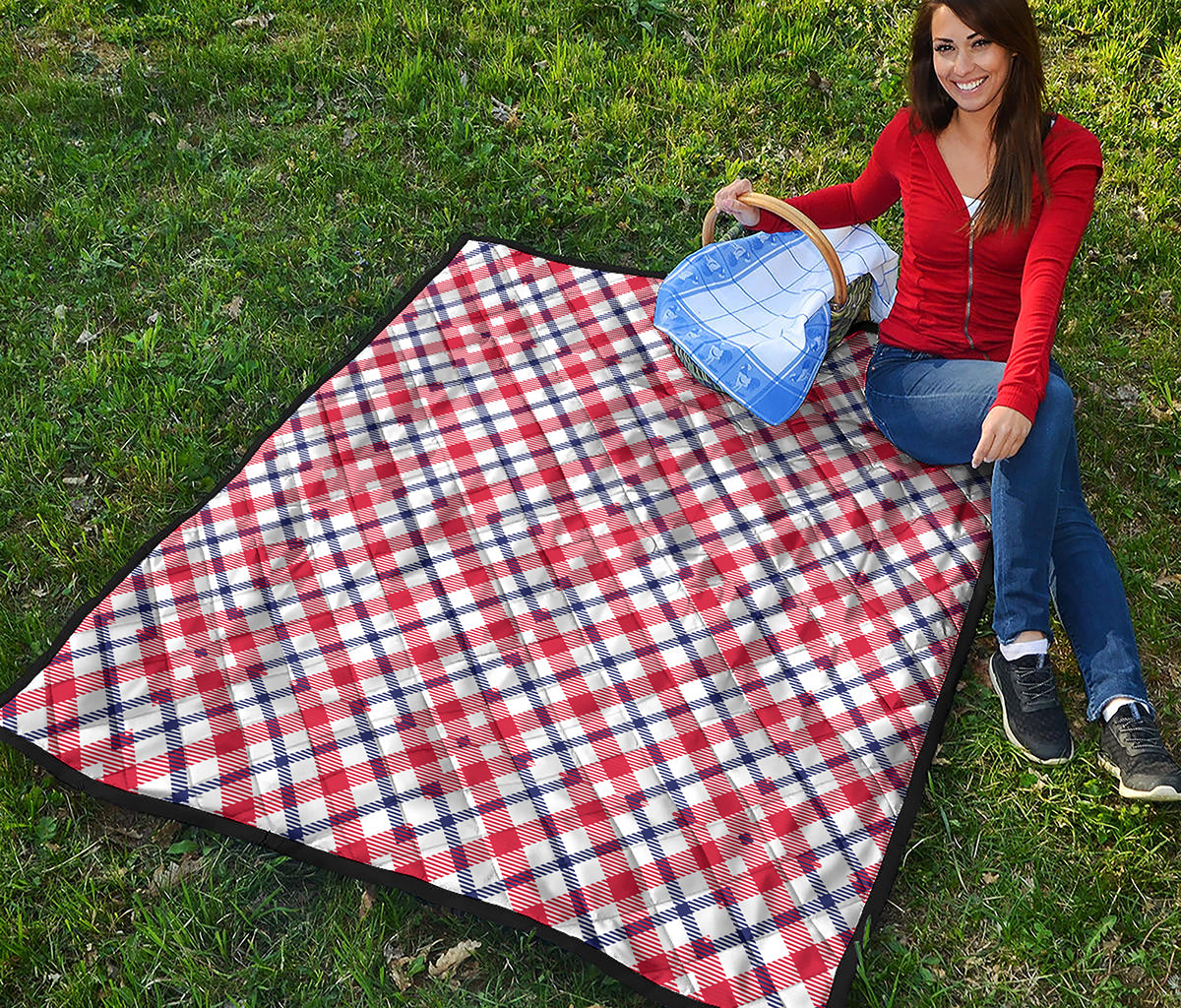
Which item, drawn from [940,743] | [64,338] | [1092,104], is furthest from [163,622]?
[1092,104]

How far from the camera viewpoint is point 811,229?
9.70ft

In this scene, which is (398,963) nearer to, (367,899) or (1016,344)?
(367,899)

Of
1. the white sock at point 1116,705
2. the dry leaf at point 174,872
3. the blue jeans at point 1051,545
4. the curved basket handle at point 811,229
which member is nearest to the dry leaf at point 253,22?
the curved basket handle at point 811,229

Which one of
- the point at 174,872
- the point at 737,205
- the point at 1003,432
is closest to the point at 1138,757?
the point at 1003,432

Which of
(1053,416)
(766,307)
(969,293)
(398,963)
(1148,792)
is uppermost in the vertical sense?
(969,293)

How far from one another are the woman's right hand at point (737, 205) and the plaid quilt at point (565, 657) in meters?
0.51

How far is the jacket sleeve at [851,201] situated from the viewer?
123 inches

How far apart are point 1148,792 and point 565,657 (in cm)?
144

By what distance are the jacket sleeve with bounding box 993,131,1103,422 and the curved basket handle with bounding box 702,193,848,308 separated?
0.52 m

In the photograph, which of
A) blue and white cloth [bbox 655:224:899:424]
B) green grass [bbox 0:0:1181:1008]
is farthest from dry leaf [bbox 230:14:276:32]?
blue and white cloth [bbox 655:224:899:424]

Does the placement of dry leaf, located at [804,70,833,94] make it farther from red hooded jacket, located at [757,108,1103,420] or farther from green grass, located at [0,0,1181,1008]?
red hooded jacket, located at [757,108,1103,420]

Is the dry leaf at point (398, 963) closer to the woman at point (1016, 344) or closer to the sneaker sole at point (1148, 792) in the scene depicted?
the woman at point (1016, 344)

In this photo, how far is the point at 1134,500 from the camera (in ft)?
10.4

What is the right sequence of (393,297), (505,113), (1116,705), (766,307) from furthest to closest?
(505,113), (393,297), (766,307), (1116,705)
